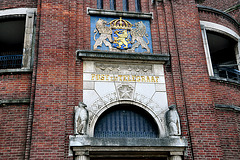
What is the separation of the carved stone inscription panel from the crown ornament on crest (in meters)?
1.48

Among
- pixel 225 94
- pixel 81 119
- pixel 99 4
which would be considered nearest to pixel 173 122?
pixel 225 94

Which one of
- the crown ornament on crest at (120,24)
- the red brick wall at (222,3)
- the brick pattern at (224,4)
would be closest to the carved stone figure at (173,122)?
the crown ornament on crest at (120,24)

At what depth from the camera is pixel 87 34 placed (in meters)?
10.3

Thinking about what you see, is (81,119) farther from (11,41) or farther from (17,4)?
(11,41)

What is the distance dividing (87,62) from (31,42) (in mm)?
2156

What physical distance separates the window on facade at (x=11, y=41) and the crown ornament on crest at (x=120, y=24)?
10.9 ft

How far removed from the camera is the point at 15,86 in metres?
9.38

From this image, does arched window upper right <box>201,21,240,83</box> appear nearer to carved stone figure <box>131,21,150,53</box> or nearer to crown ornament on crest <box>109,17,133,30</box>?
carved stone figure <box>131,21,150,53</box>

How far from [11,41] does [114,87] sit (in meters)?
5.57

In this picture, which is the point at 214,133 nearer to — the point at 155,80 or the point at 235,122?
the point at 235,122

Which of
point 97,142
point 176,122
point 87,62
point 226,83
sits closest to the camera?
point 97,142

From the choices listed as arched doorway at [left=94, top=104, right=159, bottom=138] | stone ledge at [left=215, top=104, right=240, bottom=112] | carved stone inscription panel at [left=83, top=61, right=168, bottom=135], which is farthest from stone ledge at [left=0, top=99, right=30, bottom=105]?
stone ledge at [left=215, top=104, right=240, bottom=112]

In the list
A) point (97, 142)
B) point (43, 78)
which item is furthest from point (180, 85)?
point (43, 78)

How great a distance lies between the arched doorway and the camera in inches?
364
